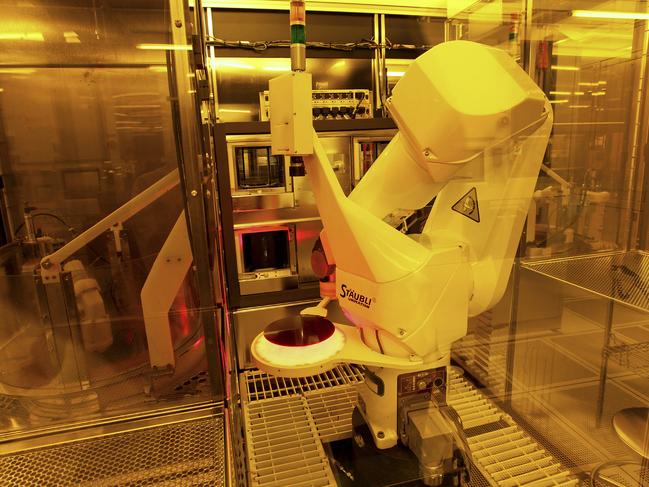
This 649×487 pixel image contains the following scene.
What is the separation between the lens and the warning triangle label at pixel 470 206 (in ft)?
4.70

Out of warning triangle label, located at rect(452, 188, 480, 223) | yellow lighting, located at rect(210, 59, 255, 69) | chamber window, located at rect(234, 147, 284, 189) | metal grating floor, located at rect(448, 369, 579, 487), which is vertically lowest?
metal grating floor, located at rect(448, 369, 579, 487)

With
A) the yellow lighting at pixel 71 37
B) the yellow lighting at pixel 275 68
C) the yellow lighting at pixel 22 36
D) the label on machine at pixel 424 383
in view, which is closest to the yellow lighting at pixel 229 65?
the yellow lighting at pixel 275 68

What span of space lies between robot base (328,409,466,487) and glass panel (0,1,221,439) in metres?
0.66

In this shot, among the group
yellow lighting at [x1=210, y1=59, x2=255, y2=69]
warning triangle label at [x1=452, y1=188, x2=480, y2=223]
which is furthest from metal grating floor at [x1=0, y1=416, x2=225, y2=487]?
yellow lighting at [x1=210, y1=59, x2=255, y2=69]

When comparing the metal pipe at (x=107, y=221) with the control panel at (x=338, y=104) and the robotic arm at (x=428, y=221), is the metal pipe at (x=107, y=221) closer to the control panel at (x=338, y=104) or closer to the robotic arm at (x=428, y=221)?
the robotic arm at (x=428, y=221)

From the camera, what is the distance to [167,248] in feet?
6.52

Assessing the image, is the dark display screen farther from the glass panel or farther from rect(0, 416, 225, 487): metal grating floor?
the glass panel

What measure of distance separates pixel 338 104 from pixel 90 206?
1841 millimetres

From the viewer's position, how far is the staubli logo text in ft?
4.29

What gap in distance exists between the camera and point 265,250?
2.87 m

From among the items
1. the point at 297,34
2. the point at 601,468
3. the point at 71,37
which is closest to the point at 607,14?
the point at 297,34

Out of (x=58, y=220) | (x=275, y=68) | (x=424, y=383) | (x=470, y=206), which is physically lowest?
(x=424, y=383)

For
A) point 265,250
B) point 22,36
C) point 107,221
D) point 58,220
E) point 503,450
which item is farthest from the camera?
point 265,250

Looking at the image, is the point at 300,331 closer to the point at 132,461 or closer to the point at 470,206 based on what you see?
the point at 132,461
